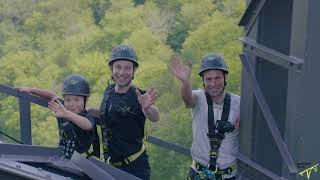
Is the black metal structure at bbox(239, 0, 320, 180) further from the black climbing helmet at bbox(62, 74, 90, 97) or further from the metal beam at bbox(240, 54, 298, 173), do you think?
the black climbing helmet at bbox(62, 74, 90, 97)

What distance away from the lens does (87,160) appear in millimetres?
3859

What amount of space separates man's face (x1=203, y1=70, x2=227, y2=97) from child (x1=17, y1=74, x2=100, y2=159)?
1.06 metres

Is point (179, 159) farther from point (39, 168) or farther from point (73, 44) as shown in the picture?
point (39, 168)

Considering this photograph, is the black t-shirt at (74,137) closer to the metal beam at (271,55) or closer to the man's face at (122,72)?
the man's face at (122,72)

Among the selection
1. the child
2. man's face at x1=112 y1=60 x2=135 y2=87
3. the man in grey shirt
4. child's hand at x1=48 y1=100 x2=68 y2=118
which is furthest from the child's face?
the man in grey shirt

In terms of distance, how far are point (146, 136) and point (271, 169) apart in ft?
3.87

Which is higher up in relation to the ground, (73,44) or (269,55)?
(269,55)

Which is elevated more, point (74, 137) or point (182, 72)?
point (182, 72)

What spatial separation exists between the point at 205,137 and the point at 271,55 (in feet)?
3.59

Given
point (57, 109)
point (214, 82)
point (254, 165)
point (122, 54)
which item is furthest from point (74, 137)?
point (254, 165)

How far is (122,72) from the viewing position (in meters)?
5.34

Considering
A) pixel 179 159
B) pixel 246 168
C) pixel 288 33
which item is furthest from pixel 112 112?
pixel 179 159

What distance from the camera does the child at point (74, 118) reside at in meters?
4.98

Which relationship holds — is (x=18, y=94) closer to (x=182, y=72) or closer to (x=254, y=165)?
(x=182, y=72)
